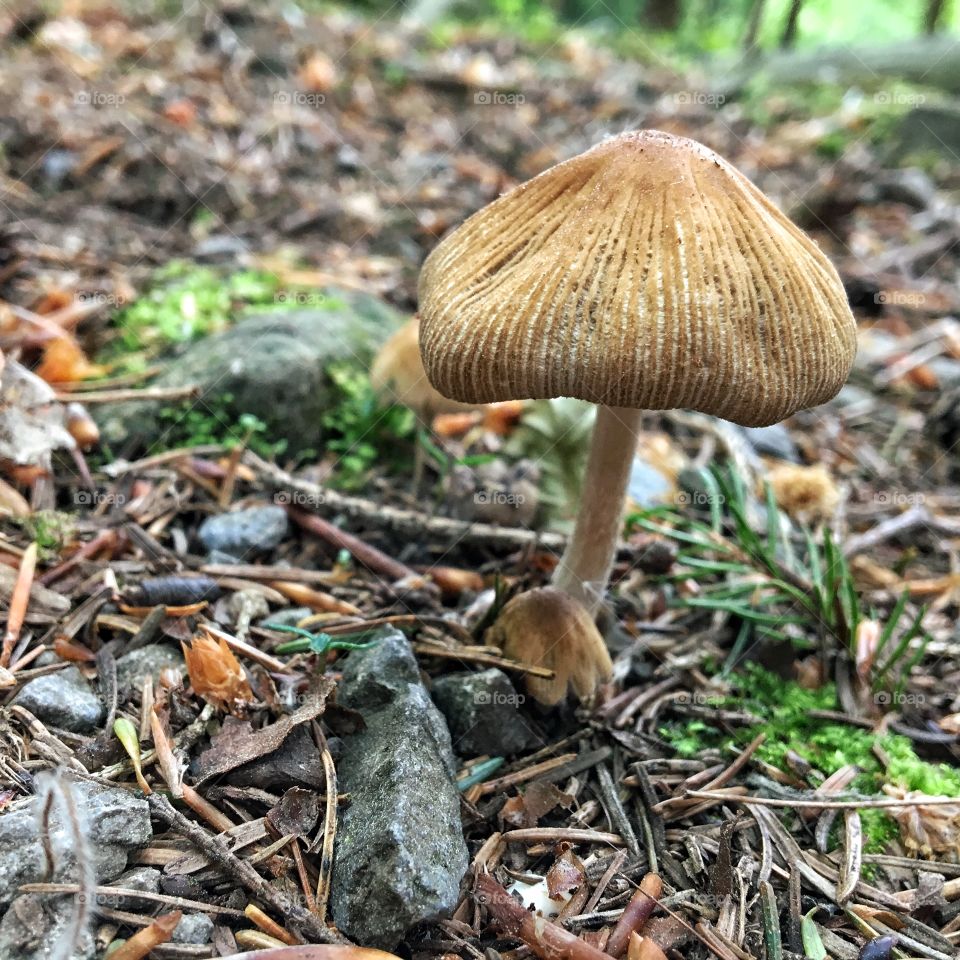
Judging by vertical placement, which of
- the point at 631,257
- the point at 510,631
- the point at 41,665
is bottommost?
the point at 41,665

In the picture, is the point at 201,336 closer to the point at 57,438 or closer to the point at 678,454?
the point at 57,438

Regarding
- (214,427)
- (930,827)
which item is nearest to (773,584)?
(930,827)

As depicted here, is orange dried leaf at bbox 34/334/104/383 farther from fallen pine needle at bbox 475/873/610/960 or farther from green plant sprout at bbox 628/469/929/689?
fallen pine needle at bbox 475/873/610/960

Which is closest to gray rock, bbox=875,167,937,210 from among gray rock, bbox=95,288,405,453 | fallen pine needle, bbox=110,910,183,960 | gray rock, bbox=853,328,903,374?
gray rock, bbox=853,328,903,374

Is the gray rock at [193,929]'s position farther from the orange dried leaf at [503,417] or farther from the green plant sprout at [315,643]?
the orange dried leaf at [503,417]

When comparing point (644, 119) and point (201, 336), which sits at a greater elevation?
point (644, 119)

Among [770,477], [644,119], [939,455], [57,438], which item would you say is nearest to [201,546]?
[57,438]

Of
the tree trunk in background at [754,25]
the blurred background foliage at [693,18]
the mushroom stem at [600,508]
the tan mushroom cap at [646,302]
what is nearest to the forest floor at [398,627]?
the mushroom stem at [600,508]

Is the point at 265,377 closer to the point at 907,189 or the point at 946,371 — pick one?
the point at 946,371
